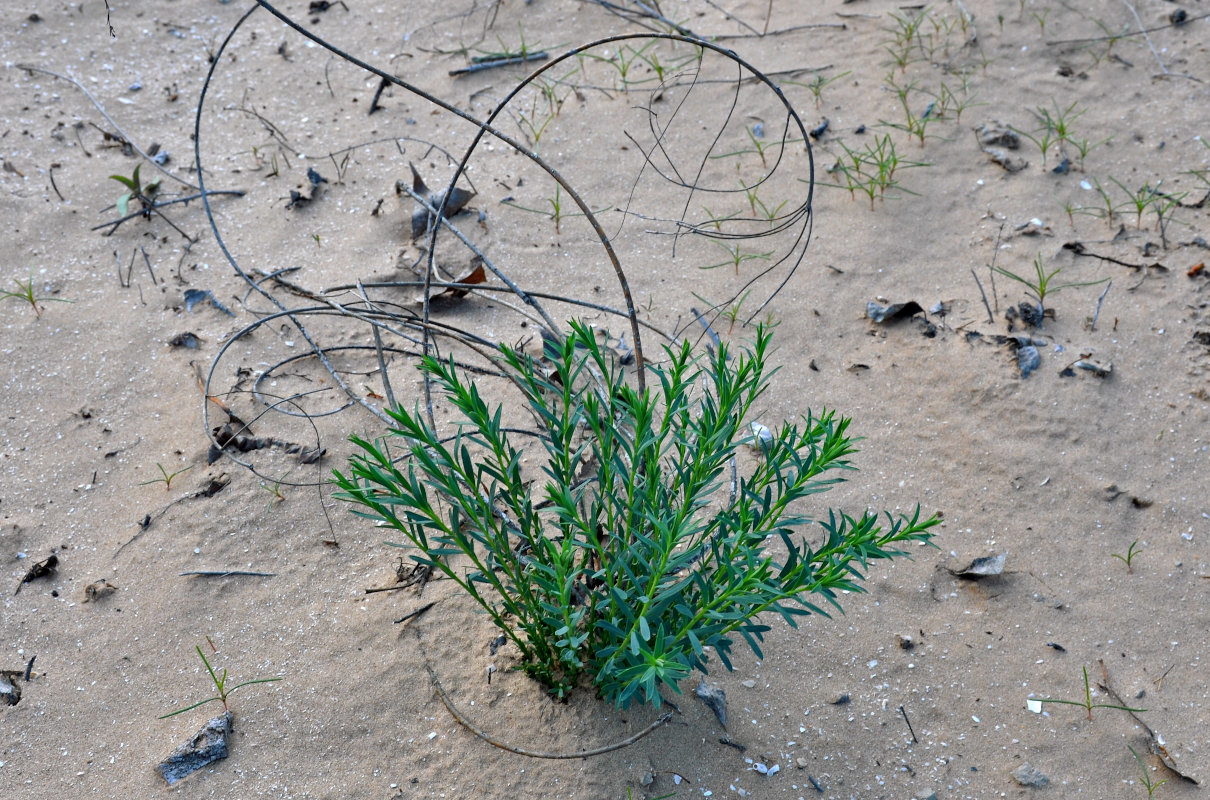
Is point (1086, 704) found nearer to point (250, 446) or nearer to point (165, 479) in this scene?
point (250, 446)

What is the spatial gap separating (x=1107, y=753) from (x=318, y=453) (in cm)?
234

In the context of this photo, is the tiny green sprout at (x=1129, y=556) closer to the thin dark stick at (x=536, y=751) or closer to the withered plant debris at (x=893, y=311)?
the withered plant debris at (x=893, y=311)

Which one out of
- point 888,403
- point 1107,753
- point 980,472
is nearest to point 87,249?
point 888,403

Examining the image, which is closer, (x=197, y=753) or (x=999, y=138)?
(x=197, y=753)

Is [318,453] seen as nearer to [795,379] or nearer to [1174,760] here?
[795,379]

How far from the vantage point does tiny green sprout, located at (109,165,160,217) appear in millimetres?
3543

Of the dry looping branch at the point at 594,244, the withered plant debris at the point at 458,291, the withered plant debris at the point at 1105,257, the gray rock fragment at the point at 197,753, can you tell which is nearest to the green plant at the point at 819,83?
the dry looping branch at the point at 594,244

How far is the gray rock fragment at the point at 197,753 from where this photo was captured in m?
2.10

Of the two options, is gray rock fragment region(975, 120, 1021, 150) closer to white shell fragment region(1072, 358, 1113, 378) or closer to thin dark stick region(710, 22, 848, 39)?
thin dark stick region(710, 22, 848, 39)

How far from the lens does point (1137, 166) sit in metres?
3.77

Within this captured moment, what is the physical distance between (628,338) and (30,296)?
7.12 feet

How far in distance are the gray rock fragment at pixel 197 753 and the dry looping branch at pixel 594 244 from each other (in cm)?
78

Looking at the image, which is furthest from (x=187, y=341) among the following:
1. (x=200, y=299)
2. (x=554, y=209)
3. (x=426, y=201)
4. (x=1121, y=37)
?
(x=1121, y=37)

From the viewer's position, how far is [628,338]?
10.6 ft
